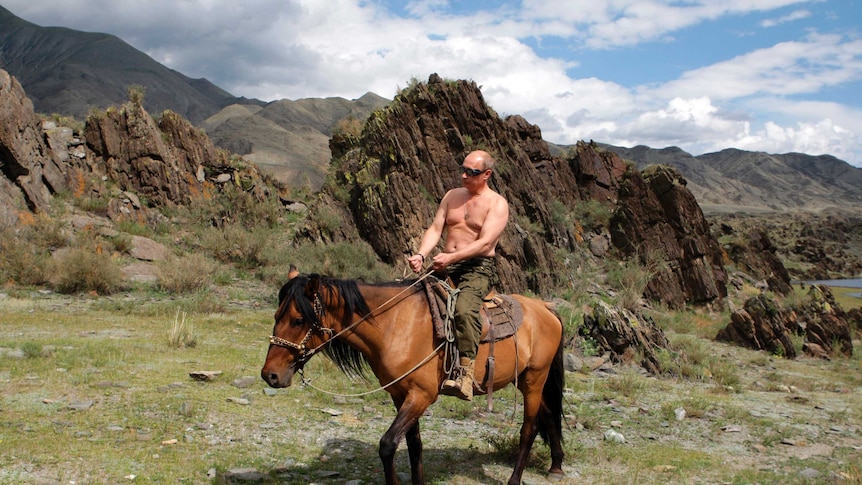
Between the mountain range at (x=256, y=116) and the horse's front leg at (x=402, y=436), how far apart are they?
177 ft

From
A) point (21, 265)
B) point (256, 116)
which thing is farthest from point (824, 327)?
point (256, 116)

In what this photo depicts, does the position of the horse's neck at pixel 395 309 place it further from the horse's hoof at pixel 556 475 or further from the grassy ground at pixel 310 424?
the horse's hoof at pixel 556 475

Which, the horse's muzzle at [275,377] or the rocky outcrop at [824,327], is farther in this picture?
the rocky outcrop at [824,327]

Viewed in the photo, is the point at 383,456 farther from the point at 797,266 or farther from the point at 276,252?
the point at 797,266

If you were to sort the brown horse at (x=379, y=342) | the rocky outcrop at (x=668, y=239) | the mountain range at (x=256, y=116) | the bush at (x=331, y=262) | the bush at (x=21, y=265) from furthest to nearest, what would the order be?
the mountain range at (x=256, y=116), the rocky outcrop at (x=668, y=239), the bush at (x=331, y=262), the bush at (x=21, y=265), the brown horse at (x=379, y=342)

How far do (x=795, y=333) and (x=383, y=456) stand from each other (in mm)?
16915

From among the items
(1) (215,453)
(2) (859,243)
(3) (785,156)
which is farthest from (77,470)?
(3) (785,156)

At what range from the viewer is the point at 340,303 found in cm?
476

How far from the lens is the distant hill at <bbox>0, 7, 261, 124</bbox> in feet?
319

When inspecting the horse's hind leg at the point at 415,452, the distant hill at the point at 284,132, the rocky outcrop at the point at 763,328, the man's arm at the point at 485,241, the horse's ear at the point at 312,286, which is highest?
the distant hill at the point at 284,132

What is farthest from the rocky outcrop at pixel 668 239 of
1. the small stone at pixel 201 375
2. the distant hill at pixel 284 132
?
the distant hill at pixel 284 132

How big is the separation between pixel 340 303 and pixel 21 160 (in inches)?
766

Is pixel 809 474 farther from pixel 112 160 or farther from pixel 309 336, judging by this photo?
pixel 112 160

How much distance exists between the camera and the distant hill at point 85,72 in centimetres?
9719
